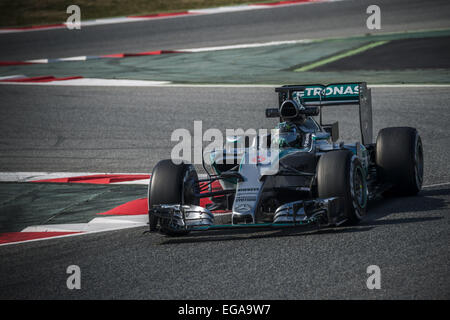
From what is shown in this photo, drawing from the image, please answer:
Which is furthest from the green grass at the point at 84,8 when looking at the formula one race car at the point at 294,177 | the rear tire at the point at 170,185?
the rear tire at the point at 170,185

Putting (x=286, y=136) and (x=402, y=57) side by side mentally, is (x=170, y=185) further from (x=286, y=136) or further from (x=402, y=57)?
(x=402, y=57)

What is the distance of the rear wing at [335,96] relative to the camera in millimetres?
9680

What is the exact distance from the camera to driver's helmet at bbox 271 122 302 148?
8.73 meters

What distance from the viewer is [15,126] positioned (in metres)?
15.3

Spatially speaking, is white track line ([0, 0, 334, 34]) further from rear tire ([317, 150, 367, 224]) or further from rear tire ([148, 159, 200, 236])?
rear tire ([317, 150, 367, 224])

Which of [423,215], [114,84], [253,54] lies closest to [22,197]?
[423,215]

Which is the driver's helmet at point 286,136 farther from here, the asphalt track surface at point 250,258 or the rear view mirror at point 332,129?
the asphalt track surface at point 250,258

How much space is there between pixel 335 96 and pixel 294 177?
1.76 metres

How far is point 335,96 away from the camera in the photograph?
32.0 ft

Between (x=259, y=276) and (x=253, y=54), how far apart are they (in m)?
15.8

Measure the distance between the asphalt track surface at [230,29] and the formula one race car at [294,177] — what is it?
48.6 feet

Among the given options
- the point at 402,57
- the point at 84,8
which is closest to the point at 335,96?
the point at 402,57

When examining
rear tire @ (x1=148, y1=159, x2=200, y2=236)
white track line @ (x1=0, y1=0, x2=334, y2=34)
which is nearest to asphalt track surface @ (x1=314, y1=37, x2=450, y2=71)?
white track line @ (x1=0, y1=0, x2=334, y2=34)
